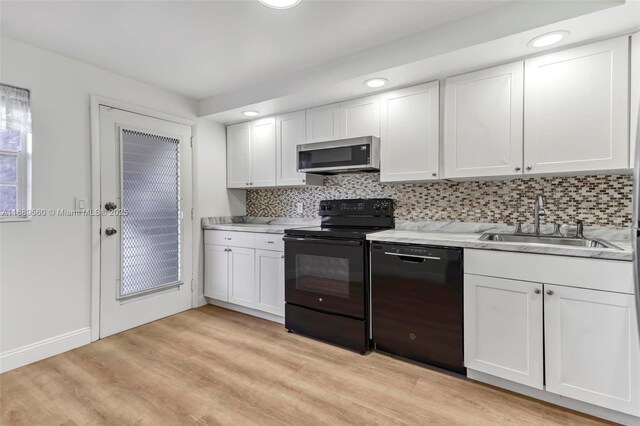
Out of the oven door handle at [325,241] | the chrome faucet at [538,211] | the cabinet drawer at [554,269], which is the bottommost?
the cabinet drawer at [554,269]

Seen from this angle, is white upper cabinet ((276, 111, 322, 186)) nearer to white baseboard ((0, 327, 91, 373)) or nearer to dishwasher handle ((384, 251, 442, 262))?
Answer: dishwasher handle ((384, 251, 442, 262))

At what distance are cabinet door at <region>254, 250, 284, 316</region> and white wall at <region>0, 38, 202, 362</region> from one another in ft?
4.72

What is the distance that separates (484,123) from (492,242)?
34.0 inches

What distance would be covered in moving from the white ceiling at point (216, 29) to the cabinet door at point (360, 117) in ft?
1.49

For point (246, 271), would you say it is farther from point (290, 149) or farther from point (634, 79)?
point (634, 79)

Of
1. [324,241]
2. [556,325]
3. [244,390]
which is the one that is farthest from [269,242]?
[556,325]

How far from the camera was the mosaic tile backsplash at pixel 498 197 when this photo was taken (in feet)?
6.64

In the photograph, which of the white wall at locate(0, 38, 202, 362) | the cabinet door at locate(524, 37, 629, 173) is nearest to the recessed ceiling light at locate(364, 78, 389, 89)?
the cabinet door at locate(524, 37, 629, 173)

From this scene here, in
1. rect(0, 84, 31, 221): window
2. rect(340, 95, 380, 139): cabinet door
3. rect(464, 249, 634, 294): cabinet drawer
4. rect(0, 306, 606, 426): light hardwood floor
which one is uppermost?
rect(340, 95, 380, 139): cabinet door

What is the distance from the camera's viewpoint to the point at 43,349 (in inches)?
91.4

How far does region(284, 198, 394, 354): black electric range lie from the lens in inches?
94.3

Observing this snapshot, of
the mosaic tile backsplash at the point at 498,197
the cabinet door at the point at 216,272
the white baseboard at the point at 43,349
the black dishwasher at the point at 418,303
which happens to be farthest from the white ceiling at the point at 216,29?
the white baseboard at the point at 43,349

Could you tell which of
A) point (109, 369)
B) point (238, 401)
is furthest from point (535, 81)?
point (109, 369)

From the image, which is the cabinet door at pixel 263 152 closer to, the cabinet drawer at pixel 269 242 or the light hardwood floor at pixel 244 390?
the cabinet drawer at pixel 269 242
